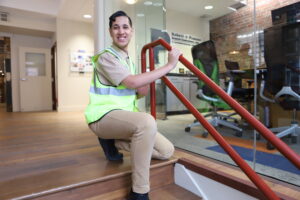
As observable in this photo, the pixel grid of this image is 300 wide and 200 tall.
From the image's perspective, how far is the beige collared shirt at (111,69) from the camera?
1197 mm

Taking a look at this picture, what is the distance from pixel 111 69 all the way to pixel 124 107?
0.29 metres

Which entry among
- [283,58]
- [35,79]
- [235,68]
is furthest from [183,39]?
[35,79]

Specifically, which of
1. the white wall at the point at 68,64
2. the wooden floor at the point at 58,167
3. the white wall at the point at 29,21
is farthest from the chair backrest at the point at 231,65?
the white wall at the point at 29,21

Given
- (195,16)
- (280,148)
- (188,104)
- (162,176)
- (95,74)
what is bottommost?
(162,176)

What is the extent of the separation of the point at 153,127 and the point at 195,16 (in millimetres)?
2769

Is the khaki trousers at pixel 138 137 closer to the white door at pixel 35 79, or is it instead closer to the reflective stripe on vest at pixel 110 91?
the reflective stripe on vest at pixel 110 91

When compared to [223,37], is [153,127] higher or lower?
lower

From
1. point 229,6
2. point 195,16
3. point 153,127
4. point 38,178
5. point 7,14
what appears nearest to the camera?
point 153,127

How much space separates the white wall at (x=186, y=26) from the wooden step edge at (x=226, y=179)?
6.26 feet

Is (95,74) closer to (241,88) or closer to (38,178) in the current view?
(38,178)

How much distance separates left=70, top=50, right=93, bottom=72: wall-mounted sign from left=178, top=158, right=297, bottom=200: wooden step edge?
5374 mm

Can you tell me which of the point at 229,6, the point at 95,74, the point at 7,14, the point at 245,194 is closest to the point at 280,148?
the point at 245,194

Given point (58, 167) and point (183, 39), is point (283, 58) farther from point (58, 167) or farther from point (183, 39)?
point (58, 167)

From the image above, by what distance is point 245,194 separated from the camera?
1206 millimetres
